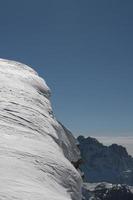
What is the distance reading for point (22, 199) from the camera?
411 cm

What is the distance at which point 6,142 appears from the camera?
6.45 meters

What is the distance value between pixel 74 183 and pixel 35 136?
4.48ft

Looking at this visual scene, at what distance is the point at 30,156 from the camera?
20.1 feet

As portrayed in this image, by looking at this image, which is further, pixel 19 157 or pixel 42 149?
pixel 42 149

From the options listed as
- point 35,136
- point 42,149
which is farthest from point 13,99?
point 42,149

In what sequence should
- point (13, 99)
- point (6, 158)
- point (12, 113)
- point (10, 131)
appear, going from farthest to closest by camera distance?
point (13, 99) < point (12, 113) < point (10, 131) < point (6, 158)

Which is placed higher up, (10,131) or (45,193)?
(10,131)

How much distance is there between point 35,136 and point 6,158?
6.73 ft

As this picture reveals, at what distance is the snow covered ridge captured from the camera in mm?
4668

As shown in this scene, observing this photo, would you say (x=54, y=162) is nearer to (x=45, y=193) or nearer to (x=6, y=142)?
(x=6, y=142)

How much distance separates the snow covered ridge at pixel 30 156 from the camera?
4668 millimetres

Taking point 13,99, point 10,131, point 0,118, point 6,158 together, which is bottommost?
point 6,158

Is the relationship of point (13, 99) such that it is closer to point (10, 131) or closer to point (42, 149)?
point (10, 131)

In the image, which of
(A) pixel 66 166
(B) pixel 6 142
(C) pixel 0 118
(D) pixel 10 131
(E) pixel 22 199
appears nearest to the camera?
(E) pixel 22 199
